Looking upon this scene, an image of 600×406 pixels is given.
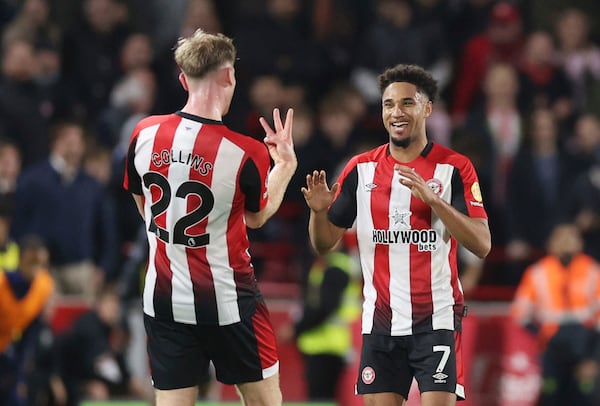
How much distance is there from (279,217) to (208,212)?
7.08 meters

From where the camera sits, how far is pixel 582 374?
1236 cm

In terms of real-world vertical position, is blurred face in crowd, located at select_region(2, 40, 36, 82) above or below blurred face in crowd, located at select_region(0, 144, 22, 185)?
above

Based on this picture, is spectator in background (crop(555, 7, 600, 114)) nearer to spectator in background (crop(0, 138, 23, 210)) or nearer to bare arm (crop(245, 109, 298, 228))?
spectator in background (crop(0, 138, 23, 210))

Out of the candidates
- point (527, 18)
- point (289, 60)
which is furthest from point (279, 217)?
point (527, 18)

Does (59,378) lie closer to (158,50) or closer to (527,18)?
(158,50)

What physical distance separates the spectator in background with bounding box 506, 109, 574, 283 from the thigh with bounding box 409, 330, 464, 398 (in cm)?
635

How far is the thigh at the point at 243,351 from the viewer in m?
6.98

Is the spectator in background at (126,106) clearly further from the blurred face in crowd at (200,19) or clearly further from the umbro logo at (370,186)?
the umbro logo at (370,186)

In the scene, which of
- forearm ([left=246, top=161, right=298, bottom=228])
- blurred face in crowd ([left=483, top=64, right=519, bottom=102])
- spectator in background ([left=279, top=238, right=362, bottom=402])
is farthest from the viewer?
blurred face in crowd ([left=483, top=64, right=519, bottom=102])

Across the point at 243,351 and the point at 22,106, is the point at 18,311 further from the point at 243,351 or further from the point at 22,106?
the point at 243,351

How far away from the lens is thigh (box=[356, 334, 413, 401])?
705 centimetres

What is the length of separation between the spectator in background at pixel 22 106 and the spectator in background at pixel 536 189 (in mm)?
4760

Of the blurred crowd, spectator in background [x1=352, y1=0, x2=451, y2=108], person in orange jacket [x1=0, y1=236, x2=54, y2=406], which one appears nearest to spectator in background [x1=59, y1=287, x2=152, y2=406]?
the blurred crowd

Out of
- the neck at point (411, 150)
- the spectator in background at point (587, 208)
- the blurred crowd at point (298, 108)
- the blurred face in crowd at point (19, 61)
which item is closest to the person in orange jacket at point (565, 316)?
the spectator in background at point (587, 208)
